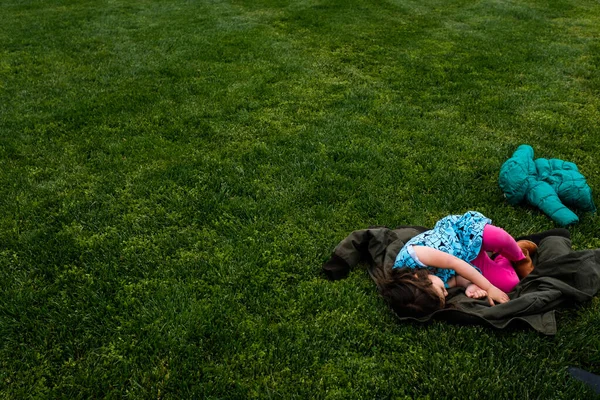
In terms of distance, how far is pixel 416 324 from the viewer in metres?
3.22

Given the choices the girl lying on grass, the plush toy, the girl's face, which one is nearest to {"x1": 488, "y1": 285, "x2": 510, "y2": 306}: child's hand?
the girl lying on grass

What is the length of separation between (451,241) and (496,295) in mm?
517

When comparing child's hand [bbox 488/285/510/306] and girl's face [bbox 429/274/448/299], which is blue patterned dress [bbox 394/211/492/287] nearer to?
girl's face [bbox 429/274/448/299]

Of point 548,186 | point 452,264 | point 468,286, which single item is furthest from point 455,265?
point 548,186

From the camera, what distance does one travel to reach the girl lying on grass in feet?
10.8

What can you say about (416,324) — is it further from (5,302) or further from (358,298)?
(5,302)

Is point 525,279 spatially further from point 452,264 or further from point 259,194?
point 259,194

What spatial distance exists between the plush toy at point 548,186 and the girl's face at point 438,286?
1.50m

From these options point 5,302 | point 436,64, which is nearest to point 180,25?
point 436,64

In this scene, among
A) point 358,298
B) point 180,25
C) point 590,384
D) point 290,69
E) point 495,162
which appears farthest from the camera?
point 180,25

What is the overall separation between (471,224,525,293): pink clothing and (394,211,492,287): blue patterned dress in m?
0.07

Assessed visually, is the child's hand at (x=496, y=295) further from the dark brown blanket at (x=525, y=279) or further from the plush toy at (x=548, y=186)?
the plush toy at (x=548, y=186)

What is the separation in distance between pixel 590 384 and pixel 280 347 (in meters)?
1.84

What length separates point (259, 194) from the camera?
4.64 m
